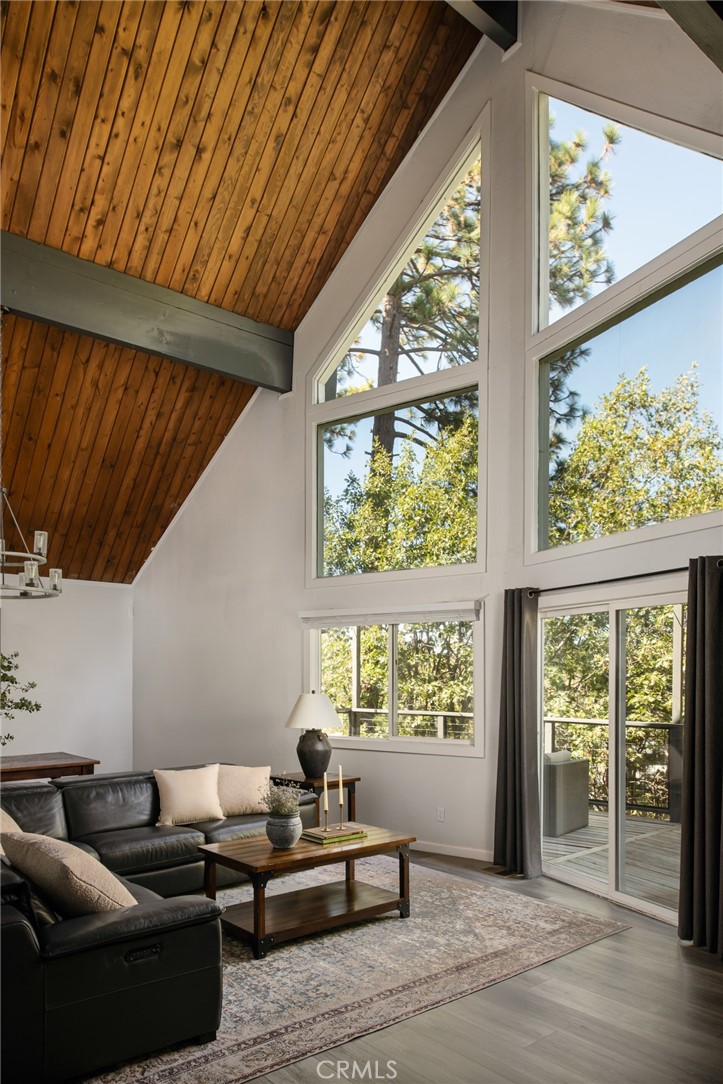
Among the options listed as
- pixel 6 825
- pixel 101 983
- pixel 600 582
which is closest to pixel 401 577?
pixel 600 582

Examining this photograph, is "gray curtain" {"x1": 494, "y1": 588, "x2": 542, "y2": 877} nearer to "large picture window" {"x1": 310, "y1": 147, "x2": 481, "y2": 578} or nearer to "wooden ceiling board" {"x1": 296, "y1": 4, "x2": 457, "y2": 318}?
"large picture window" {"x1": 310, "y1": 147, "x2": 481, "y2": 578}

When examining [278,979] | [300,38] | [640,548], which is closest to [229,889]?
[278,979]

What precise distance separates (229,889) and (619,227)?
16.3ft

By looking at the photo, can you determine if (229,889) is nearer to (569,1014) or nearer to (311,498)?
(569,1014)

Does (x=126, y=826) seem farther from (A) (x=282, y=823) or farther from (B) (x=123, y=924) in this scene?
(B) (x=123, y=924)

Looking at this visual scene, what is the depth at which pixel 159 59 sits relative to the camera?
5.73 metres

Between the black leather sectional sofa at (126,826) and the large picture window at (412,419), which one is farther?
the large picture window at (412,419)

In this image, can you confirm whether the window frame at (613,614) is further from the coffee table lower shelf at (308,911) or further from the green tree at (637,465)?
the coffee table lower shelf at (308,911)

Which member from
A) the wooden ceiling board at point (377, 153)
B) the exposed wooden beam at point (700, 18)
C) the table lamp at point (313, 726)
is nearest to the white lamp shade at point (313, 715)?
the table lamp at point (313, 726)

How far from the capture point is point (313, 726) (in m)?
6.62

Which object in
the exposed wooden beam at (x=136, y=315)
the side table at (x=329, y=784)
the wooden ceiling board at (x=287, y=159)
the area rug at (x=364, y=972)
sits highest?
the wooden ceiling board at (x=287, y=159)

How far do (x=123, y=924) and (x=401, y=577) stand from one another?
4285 millimetres

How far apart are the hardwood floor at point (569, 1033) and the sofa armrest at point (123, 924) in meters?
0.63

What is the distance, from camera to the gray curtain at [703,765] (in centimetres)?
418
